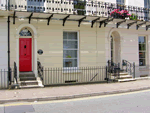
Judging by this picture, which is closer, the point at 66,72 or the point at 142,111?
the point at 142,111

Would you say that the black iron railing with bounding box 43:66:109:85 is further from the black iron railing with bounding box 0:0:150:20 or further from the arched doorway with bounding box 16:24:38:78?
the black iron railing with bounding box 0:0:150:20

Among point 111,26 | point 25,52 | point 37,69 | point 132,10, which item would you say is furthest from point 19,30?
point 132,10

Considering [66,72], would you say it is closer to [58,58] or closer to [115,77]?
A: [58,58]

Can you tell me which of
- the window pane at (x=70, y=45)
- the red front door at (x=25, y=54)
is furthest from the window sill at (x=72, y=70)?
the red front door at (x=25, y=54)

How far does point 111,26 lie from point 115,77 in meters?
3.55

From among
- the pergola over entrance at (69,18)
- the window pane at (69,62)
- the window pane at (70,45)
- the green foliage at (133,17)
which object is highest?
the green foliage at (133,17)

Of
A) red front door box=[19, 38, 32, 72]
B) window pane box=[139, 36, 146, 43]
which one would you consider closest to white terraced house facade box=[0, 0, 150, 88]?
red front door box=[19, 38, 32, 72]

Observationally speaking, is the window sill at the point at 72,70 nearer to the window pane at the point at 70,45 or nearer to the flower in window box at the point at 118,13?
the window pane at the point at 70,45

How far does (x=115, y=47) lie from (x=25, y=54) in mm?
6718

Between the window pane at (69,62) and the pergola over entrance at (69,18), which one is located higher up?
the pergola over entrance at (69,18)

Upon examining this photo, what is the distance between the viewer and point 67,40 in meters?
12.5

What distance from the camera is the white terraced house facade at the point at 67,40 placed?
421 inches

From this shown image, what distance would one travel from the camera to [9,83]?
33.2ft

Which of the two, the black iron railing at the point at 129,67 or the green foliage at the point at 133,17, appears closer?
the black iron railing at the point at 129,67
